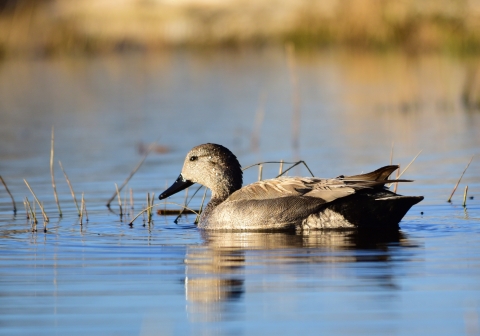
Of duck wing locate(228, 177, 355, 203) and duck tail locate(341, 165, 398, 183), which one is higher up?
duck tail locate(341, 165, 398, 183)

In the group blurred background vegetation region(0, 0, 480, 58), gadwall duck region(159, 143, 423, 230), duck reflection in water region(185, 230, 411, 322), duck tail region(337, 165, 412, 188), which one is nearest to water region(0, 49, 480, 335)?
duck reflection in water region(185, 230, 411, 322)

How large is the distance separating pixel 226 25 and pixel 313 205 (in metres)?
25.8

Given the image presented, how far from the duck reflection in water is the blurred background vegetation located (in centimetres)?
1972

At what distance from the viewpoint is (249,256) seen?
684 centimetres

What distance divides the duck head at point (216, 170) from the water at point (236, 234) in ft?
1.38

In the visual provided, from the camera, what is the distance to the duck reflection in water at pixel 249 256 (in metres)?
5.63

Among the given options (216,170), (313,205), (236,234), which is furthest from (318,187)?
(216,170)

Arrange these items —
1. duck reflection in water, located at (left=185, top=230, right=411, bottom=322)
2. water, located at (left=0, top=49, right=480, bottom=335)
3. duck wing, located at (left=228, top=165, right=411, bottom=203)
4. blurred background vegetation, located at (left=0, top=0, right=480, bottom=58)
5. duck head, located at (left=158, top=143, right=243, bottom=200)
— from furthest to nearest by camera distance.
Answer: blurred background vegetation, located at (left=0, top=0, right=480, bottom=58) < duck head, located at (left=158, top=143, right=243, bottom=200) < duck wing, located at (left=228, top=165, right=411, bottom=203) < duck reflection in water, located at (left=185, top=230, right=411, bottom=322) < water, located at (left=0, top=49, right=480, bottom=335)

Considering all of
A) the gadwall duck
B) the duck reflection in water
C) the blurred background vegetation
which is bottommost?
the duck reflection in water

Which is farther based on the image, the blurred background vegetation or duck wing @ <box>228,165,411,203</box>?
the blurred background vegetation

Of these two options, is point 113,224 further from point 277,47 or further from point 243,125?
point 277,47

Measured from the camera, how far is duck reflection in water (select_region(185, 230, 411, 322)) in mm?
5629

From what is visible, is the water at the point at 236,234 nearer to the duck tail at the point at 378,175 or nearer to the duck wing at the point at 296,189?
the duck wing at the point at 296,189

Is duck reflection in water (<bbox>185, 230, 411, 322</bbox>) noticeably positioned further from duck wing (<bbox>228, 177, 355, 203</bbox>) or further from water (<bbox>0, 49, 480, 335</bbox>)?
duck wing (<bbox>228, 177, 355, 203</bbox>)
